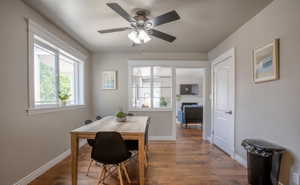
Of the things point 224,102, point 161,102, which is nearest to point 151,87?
point 161,102

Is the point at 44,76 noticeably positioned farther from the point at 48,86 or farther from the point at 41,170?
the point at 41,170

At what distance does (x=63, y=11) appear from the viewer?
2.46 metres

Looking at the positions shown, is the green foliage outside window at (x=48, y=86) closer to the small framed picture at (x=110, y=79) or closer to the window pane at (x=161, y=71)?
the small framed picture at (x=110, y=79)

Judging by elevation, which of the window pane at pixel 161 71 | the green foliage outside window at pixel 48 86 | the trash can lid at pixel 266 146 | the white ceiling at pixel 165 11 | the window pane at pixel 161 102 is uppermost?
the white ceiling at pixel 165 11

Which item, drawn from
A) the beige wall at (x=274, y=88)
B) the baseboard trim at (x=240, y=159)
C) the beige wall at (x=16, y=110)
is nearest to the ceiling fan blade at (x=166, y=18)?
the beige wall at (x=274, y=88)

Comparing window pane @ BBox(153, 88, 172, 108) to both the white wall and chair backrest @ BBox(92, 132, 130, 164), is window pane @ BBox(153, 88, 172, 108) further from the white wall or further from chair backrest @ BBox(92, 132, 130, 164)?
chair backrest @ BBox(92, 132, 130, 164)

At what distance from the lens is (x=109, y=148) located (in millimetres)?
1994

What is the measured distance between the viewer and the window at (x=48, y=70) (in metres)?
2.40

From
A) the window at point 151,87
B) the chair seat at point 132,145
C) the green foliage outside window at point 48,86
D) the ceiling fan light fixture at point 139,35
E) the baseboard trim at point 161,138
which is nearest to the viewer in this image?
the ceiling fan light fixture at point 139,35

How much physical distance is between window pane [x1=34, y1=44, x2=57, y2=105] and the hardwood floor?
1.16 m

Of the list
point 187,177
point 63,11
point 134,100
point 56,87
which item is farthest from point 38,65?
point 187,177

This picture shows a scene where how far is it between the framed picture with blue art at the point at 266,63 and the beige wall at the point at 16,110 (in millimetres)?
3233

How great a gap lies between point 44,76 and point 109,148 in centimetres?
179

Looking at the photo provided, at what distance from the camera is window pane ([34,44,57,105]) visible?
2658 millimetres
